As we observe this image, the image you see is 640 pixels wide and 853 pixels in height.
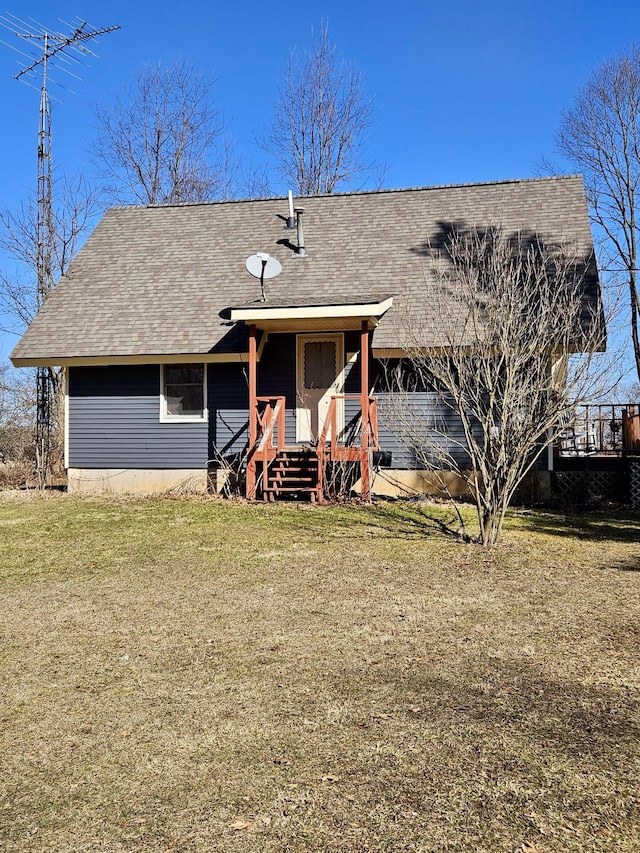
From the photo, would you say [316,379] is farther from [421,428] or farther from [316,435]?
[421,428]

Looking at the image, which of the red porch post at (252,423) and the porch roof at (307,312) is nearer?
the porch roof at (307,312)

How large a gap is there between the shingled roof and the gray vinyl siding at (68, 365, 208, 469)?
0.72 meters

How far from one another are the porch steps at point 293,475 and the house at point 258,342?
5 centimetres

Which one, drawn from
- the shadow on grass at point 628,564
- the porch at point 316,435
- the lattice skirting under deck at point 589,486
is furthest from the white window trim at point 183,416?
the shadow on grass at point 628,564

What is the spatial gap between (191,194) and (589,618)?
24425 mm

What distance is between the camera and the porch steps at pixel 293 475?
11.2 m

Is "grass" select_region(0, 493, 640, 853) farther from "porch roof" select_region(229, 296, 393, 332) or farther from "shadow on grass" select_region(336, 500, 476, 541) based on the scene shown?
"porch roof" select_region(229, 296, 393, 332)

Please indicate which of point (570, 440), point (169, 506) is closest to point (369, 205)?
point (570, 440)

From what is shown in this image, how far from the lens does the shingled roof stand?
12.6 meters

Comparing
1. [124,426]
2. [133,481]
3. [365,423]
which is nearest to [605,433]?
[365,423]

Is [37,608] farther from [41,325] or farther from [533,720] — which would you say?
[41,325]

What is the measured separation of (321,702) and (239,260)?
11716 mm

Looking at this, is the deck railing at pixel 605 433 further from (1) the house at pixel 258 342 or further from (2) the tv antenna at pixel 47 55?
(2) the tv antenna at pixel 47 55

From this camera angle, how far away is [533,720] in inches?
138
